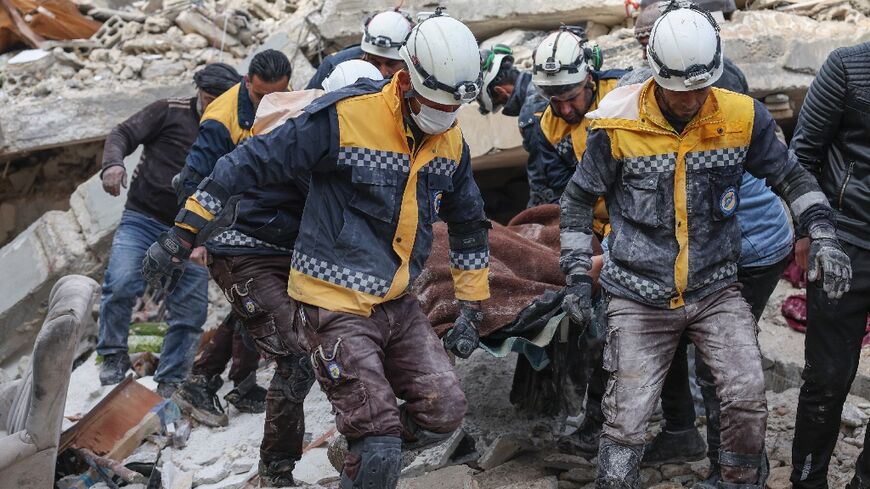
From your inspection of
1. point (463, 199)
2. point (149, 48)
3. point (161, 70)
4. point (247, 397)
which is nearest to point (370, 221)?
point (463, 199)

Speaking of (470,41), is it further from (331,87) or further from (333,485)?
(333,485)

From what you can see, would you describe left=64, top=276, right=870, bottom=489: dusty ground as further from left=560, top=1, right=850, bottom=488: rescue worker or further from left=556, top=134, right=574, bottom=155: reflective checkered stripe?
left=556, top=134, right=574, bottom=155: reflective checkered stripe

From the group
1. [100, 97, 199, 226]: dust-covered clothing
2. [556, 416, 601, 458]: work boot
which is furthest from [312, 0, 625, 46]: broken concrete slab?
[556, 416, 601, 458]: work boot

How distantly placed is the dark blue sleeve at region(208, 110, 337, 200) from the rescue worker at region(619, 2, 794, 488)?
155 cm

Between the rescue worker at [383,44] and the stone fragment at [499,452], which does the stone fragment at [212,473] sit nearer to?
the stone fragment at [499,452]

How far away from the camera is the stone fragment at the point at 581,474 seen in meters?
4.54

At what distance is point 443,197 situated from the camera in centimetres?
393

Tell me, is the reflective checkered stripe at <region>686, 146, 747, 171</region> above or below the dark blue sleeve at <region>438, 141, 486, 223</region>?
above

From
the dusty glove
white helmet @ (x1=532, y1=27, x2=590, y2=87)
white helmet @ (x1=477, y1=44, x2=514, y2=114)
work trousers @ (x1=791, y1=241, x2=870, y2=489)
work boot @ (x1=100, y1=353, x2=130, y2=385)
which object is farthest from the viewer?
work boot @ (x1=100, y1=353, x2=130, y2=385)

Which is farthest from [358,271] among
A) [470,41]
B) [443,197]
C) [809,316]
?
[809,316]

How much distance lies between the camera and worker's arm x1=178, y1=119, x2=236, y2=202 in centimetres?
485

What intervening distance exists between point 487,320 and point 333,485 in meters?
1.03

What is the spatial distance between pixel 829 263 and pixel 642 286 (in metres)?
0.62

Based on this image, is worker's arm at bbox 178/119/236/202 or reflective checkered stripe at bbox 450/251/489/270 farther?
worker's arm at bbox 178/119/236/202
